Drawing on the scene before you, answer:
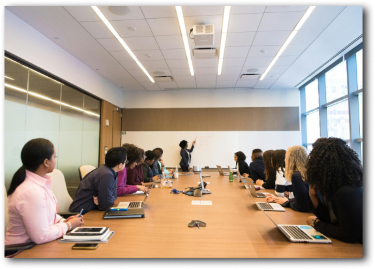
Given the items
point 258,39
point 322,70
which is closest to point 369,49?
point 258,39

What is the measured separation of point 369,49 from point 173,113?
6.83 m

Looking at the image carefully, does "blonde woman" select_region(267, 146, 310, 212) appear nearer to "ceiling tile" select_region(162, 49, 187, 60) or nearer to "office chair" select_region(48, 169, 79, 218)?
"office chair" select_region(48, 169, 79, 218)

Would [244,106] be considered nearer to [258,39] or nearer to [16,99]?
[258,39]

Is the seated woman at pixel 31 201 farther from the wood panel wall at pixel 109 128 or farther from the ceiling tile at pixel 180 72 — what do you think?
the wood panel wall at pixel 109 128

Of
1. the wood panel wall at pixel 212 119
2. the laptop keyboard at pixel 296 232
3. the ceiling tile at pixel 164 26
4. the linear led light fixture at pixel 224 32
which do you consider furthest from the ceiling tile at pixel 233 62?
the laptop keyboard at pixel 296 232

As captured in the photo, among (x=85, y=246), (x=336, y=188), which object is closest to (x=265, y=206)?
(x=336, y=188)

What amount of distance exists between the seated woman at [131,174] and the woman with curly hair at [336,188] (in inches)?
80.5

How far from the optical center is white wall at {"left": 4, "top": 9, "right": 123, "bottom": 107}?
10.9ft

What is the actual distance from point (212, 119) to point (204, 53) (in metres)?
3.37

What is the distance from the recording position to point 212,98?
7.81m

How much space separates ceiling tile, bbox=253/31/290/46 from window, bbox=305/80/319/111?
2.91 meters

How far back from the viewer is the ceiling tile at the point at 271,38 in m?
3.92

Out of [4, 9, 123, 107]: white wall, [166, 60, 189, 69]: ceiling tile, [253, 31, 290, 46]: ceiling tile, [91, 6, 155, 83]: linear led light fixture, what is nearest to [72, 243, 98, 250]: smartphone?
[91, 6, 155, 83]: linear led light fixture

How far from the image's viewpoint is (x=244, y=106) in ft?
25.3
